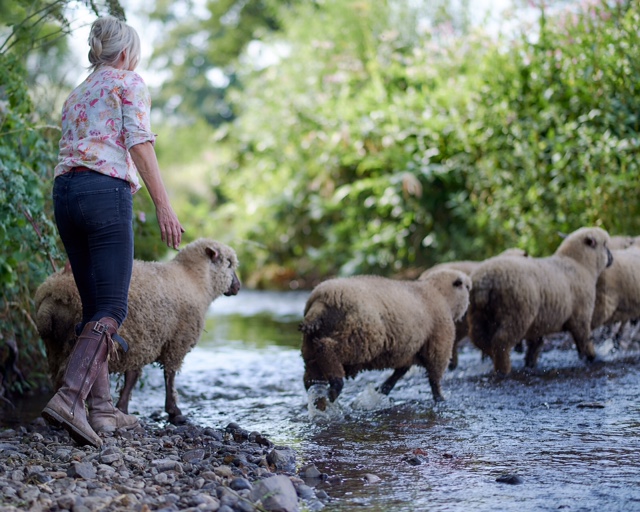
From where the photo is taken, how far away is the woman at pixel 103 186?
451 cm

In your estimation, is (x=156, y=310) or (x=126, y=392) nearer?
(x=156, y=310)

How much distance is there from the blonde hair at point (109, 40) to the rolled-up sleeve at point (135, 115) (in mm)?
177

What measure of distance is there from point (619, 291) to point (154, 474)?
609 cm

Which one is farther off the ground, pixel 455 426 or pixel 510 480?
pixel 510 480

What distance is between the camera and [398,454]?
16.2ft

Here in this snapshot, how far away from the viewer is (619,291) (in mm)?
8742

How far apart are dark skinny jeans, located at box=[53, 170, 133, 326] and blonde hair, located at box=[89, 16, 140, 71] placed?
669mm

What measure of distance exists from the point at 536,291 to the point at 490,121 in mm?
5721

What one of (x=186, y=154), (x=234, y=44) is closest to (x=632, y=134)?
(x=234, y=44)

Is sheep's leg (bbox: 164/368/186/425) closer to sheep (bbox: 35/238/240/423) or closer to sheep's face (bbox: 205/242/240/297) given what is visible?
sheep (bbox: 35/238/240/423)

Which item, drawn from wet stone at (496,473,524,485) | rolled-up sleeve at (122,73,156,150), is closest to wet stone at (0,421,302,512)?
wet stone at (496,473,524,485)

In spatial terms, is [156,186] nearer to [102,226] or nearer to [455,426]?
[102,226]

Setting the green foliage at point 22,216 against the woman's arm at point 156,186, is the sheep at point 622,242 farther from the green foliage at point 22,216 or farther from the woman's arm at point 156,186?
the woman's arm at point 156,186

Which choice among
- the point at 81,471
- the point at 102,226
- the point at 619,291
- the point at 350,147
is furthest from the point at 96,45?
the point at 350,147
